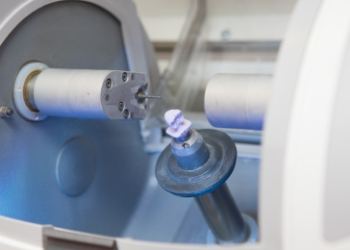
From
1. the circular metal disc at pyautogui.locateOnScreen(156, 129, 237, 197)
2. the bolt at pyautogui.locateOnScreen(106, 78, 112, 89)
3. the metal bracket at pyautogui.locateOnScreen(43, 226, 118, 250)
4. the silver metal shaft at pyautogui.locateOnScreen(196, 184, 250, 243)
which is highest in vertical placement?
the bolt at pyautogui.locateOnScreen(106, 78, 112, 89)

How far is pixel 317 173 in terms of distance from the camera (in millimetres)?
414

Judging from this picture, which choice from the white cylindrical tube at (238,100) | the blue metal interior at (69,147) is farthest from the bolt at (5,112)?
the white cylindrical tube at (238,100)

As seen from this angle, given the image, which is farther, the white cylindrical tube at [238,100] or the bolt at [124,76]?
the bolt at [124,76]

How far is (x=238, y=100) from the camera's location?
0.55 m

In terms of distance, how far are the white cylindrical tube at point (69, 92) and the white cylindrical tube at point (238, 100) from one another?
0.15 meters

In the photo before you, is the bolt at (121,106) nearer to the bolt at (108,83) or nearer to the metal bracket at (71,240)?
the bolt at (108,83)

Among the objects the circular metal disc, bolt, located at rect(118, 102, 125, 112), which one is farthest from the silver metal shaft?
bolt, located at rect(118, 102, 125, 112)

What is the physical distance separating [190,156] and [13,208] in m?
0.26

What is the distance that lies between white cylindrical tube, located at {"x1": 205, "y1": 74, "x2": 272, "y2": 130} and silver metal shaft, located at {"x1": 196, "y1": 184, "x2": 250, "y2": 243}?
140 mm

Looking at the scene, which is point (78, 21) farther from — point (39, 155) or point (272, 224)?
point (272, 224)

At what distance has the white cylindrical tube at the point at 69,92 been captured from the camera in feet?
2.00

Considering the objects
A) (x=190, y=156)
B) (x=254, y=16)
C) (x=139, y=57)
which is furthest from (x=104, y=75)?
(x=254, y=16)

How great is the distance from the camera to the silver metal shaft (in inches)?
27.0

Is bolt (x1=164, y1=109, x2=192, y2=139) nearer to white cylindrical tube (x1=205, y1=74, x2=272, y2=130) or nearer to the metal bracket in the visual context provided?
white cylindrical tube (x1=205, y1=74, x2=272, y2=130)
